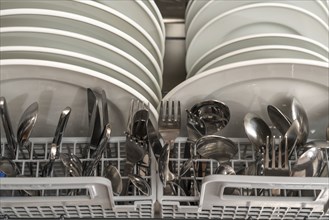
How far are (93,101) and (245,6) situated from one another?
1.05 ft

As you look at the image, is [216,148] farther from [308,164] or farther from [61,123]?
[61,123]

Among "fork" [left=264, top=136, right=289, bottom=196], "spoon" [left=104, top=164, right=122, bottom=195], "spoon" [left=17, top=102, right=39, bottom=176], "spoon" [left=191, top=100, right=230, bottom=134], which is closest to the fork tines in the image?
"fork" [left=264, top=136, right=289, bottom=196]

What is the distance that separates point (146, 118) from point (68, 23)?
0.64 feet

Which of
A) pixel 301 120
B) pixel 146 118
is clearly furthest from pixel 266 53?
pixel 146 118

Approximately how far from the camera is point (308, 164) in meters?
0.75

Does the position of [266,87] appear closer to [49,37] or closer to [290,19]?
[290,19]

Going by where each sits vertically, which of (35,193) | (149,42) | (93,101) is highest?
(149,42)

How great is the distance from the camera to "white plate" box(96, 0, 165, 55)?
0.87m

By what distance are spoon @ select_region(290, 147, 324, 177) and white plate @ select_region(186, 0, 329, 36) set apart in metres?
0.30

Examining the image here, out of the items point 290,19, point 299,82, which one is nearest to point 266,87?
point 299,82

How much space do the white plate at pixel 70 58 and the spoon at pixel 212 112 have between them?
105 mm

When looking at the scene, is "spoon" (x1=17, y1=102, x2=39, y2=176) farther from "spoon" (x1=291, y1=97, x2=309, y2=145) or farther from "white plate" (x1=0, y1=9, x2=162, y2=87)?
"spoon" (x1=291, y1=97, x2=309, y2=145)

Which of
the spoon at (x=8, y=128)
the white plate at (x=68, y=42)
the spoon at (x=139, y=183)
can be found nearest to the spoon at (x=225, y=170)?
the spoon at (x=139, y=183)

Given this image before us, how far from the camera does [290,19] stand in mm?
915
